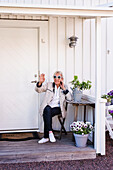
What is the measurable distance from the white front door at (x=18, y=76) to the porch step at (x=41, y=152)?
842 mm

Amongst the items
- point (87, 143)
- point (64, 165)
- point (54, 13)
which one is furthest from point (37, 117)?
point (54, 13)

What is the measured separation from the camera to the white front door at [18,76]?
4.44 meters

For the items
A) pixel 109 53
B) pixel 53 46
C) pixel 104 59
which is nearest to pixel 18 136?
pixel 53 46

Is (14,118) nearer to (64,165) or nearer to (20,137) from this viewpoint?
(20,137)

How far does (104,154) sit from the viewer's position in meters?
3.60

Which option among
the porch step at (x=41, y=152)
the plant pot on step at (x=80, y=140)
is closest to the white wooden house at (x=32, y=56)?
the porch step at (x=41, y=152)

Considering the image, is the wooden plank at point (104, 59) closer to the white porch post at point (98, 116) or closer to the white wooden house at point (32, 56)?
the white wooden house at point (32, 56)

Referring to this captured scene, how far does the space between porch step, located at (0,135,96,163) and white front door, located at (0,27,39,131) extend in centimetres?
84

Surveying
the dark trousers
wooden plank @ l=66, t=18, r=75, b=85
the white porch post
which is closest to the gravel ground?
the white porch post

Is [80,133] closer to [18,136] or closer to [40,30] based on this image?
[18,136]

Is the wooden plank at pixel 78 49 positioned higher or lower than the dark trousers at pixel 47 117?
higher

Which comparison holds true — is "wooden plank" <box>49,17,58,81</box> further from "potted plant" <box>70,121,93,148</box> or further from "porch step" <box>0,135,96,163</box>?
"porch step" <box>0,135,96,163</box>

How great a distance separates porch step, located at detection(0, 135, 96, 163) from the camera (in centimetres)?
331

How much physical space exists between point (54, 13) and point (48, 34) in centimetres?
126
